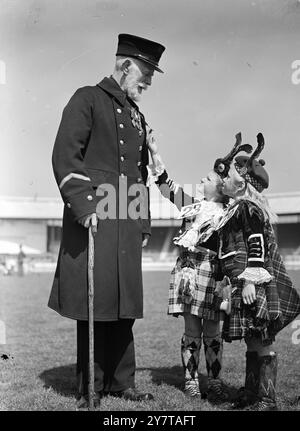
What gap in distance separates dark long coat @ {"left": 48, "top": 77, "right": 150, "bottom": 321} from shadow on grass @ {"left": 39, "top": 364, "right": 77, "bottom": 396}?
96cm

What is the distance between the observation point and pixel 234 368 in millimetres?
5711

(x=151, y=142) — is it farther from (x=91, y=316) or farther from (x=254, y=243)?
(x=91, y=316)

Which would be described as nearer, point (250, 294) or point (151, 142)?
point (250, 294)

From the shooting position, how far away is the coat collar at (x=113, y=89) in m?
4.24

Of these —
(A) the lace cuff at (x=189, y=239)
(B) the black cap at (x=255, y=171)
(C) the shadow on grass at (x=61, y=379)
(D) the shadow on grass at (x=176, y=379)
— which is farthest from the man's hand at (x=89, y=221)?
(D) the shadow on grass at (x=176, y=379)

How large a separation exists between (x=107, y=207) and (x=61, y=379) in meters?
2.00

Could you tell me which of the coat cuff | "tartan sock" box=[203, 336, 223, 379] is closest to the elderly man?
the coat cuff

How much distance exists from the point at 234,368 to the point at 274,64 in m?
3.01

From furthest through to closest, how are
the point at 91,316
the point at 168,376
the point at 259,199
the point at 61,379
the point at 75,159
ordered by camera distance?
the point at 168,376 < the point at 61,379 < the point at 259,199 < the point at 75,159 < the point at 91,316

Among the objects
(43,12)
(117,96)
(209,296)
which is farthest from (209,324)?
(43,12)

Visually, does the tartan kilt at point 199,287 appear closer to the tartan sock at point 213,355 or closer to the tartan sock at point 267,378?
the tartan sock at point 213,355

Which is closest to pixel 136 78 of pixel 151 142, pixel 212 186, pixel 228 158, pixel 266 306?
pixel 151 142

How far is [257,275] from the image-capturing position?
154 inches

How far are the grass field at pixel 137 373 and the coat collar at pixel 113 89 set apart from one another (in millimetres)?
2230
